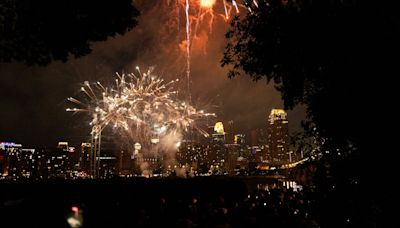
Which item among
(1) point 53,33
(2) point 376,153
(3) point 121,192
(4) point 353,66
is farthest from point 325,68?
(3) point 121,192

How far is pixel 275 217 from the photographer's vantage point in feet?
26.7

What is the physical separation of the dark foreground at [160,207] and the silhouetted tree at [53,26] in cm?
390

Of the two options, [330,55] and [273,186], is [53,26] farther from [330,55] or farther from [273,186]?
[273,186]

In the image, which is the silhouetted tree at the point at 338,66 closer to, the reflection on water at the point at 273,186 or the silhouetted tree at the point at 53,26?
the silhouetted tree at the point at 53,26

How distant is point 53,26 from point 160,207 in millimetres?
6220

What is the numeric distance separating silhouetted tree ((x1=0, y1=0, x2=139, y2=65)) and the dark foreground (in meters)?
3.90

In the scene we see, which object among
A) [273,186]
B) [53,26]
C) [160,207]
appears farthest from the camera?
[273,186]

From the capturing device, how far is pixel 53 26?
6516mm

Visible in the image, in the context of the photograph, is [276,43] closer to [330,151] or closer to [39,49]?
[330,151]

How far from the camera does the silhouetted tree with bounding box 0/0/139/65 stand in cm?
634

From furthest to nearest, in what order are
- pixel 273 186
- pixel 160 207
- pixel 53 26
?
pixel 273 186, pixel 160 207, pixel 53 26

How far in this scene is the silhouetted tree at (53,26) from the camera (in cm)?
634

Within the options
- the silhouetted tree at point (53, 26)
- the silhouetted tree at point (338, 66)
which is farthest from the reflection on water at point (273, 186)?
the silhouetted tree at point (53, 26)

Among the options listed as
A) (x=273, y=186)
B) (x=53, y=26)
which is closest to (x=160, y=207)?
(x=53, y=26)
